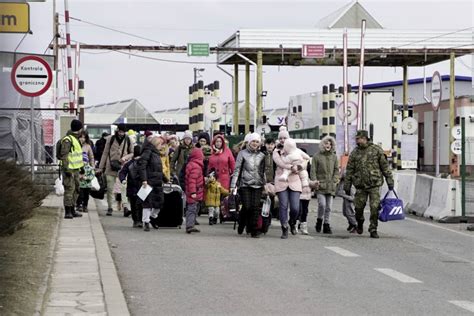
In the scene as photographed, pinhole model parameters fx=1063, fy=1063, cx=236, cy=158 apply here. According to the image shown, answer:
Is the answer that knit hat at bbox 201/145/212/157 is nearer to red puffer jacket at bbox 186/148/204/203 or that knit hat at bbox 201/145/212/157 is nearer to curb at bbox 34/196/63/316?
red puffer jacket at bbox 186/148/204/203

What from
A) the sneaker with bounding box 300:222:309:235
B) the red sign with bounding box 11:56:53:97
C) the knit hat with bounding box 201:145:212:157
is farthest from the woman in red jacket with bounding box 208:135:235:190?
the red sign with bounding box 11:56:53:97

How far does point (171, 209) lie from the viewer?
18156 mm

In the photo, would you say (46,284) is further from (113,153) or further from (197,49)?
(197,49)

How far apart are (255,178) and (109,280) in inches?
241

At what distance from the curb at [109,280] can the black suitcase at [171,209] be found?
1981 mm

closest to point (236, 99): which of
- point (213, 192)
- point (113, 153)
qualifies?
point (113, 153)

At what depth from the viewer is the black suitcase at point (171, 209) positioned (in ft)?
59.2

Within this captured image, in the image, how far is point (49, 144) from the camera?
37.6 metres

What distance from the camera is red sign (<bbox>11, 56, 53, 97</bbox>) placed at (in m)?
19.7

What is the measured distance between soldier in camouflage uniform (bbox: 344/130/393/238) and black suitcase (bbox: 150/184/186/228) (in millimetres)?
2850

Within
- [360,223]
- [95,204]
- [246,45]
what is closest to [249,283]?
[360,223]

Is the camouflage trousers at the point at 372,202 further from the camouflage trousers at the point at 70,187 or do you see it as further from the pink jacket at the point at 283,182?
the camouflage trousers at the point at 70,187

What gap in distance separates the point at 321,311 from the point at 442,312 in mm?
1082

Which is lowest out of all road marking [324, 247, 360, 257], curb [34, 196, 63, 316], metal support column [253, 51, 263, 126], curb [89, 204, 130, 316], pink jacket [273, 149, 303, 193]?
road marking [324, 247, 360, 257]
